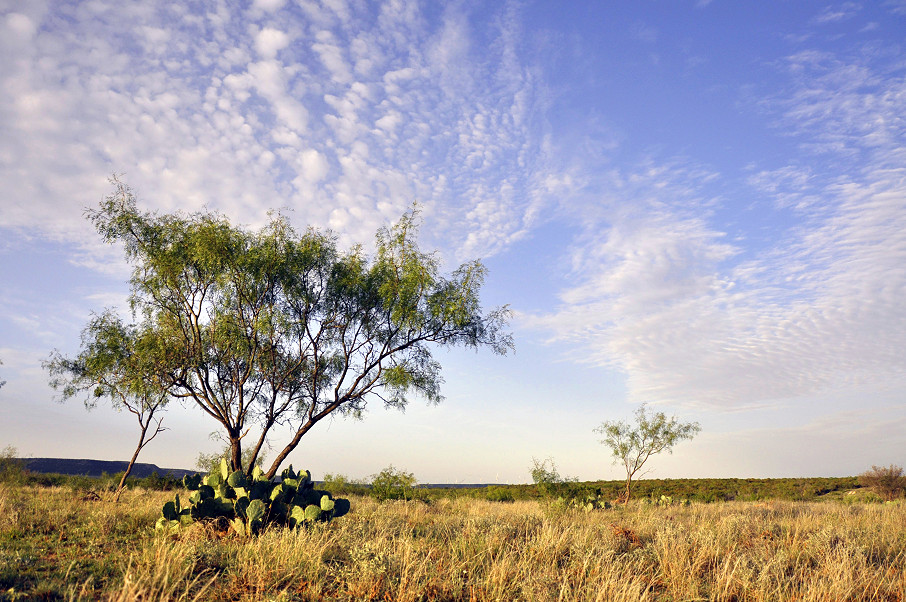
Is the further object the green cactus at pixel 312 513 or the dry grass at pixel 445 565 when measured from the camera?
the green cactus at pixel 312 513

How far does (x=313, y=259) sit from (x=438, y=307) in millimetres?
4902

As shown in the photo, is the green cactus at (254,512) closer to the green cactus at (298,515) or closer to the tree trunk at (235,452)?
the green cactus at (298,515)

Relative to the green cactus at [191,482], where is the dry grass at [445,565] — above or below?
below

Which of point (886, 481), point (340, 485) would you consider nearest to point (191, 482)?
point (340, 485)

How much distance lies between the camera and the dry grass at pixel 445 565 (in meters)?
6.59

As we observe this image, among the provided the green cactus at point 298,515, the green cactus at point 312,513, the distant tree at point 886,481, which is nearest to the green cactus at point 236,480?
the green cactus at point 298,515

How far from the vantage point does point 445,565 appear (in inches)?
309

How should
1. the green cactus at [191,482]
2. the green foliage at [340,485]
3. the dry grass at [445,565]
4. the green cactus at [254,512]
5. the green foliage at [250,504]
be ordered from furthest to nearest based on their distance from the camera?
the green foliage at [340,485]
the green cactus at [191,482]
the green foliage at [250,504]
the green cactus at [254,512]
the dry grass at [445,565]

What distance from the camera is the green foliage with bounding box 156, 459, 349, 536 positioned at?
9836 mm

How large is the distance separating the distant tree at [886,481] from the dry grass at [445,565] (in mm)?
40647

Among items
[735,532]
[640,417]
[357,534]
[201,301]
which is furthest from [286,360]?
[640,417]

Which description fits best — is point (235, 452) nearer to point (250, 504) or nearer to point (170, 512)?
point (170, 512)

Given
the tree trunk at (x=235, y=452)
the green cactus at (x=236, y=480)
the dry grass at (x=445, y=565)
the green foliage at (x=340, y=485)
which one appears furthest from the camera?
the green foliage at (x=340, y=485)

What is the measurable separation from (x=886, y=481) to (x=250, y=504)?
5225cm
